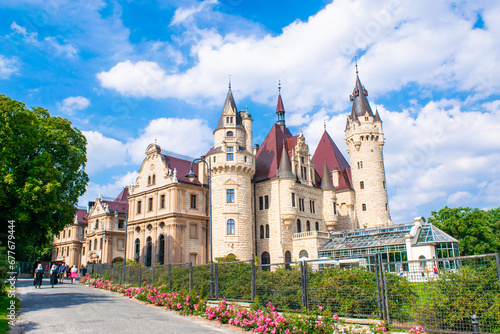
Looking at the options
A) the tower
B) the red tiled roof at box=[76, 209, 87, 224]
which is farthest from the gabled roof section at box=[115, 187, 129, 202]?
the tower

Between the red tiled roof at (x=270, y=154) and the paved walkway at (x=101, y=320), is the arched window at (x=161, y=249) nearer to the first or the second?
the red tiled roof at (x=270, y=154)

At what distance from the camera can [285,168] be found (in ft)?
156

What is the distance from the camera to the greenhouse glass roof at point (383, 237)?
40.1m

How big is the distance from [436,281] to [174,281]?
42.3ft

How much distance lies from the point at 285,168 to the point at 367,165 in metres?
12.7

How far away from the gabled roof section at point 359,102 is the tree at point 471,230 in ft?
63.3

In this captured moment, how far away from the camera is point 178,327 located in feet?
41.5

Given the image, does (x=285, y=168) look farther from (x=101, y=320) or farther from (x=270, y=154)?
(x=101, y=320)

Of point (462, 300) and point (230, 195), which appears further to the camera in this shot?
point (230, 195)

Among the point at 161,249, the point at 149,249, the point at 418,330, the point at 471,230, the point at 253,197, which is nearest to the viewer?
the point at 418,330

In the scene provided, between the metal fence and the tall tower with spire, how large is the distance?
39379 millimetres

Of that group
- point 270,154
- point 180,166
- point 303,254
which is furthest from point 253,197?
point 180,166

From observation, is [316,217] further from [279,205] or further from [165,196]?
[165,196]

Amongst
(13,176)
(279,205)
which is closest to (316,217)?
(279,205)
